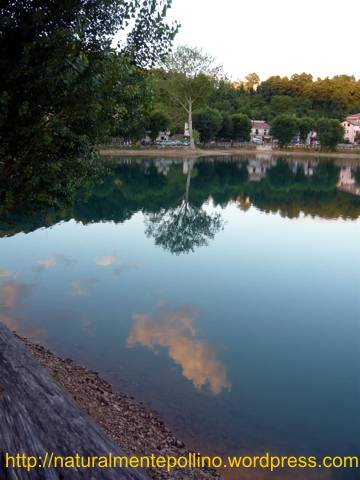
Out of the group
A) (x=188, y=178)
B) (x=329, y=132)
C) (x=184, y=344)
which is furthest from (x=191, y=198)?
(x=329, y=132)

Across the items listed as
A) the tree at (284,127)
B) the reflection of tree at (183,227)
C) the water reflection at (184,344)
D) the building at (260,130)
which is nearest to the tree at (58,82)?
the water reflection at (184,344)

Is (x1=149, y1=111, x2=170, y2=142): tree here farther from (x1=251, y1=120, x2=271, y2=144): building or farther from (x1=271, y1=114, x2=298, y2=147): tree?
(x1=251, y1=120, x2=271, y2=144): building

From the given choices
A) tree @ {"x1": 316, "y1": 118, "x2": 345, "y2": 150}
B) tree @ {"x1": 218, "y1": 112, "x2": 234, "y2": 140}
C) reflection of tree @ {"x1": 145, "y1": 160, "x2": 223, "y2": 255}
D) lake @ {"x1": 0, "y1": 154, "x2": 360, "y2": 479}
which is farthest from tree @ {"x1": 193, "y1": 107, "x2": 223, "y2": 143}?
lake @ {"x1": 0, "y1": 154, "x2": 360, "y2": 479}

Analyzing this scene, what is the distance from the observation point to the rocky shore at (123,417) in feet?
27.7

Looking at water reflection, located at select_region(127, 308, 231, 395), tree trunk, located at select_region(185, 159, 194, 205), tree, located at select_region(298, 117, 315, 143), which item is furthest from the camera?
tree, located at select_region(298, 117, 315, 143)

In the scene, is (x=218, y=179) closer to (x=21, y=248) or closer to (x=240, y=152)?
(x=21, y=248)

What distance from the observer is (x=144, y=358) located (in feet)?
44.6

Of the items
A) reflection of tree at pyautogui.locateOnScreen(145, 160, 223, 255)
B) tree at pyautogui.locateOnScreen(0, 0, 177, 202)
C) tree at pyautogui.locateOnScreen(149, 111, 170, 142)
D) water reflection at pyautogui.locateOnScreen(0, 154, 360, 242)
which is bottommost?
reflection of tree at pyautogui.locateOnScreen(145, 160, 223, 255)

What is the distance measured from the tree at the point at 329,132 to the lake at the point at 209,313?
81.2 meters

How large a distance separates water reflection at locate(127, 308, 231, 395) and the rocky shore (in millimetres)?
2502

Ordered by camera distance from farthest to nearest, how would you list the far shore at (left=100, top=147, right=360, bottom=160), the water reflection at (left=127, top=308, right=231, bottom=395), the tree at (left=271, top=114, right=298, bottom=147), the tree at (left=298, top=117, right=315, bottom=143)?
the tree at (left=298, top=117, right=315, bottom=143) < the tree at (left=271, top=114, right=298, bottom=147) < the far shore at (left=100, top=147, right=360, bottom=160) < the water reflection at (left=127, top=308, right=231, bottom=395)

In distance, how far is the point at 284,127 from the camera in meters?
112

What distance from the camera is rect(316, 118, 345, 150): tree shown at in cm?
11000

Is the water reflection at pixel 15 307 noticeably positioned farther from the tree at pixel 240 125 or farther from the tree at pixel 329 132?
the tree at pixel 329 132
